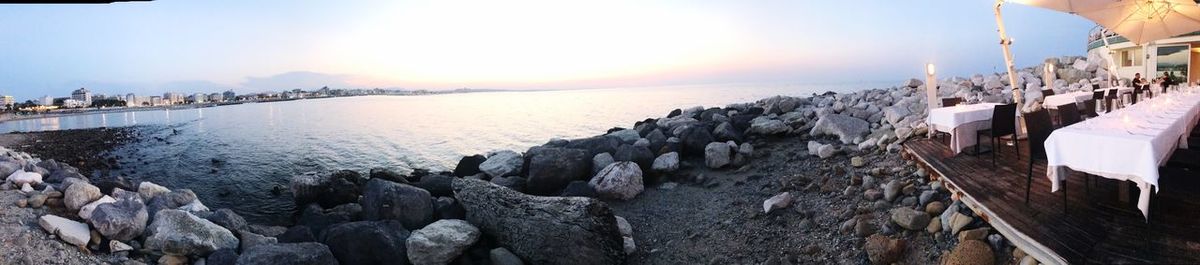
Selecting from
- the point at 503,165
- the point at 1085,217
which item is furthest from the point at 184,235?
the point at 1085,217

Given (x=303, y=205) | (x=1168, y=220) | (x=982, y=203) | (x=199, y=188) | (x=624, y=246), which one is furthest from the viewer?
(x=199, y=188)

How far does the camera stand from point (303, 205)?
13.2 meters

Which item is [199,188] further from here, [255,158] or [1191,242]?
[1191,242]

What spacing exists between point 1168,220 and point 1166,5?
7820 millimetres

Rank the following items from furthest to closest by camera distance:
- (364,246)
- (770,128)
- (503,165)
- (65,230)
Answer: (770,128) < (503,165) < (364,246) < (65,230)

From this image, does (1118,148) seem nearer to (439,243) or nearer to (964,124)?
(964,124)

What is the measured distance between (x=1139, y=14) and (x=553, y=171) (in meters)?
11.3

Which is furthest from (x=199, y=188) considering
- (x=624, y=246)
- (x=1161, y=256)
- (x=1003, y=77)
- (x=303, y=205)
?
(x=1003, y=77)

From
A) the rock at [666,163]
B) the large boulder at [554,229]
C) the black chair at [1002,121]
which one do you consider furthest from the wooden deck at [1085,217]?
the rock at [666,163]

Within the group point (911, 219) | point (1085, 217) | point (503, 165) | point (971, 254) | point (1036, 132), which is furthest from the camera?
point (503, 165)

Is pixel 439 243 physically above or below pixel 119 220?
below

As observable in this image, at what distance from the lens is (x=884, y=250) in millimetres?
6348

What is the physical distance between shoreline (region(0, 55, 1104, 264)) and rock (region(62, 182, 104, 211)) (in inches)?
1.6

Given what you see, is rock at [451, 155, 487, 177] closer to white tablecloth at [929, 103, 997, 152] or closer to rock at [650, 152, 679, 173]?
rock at [650, 152, 679, 173]
